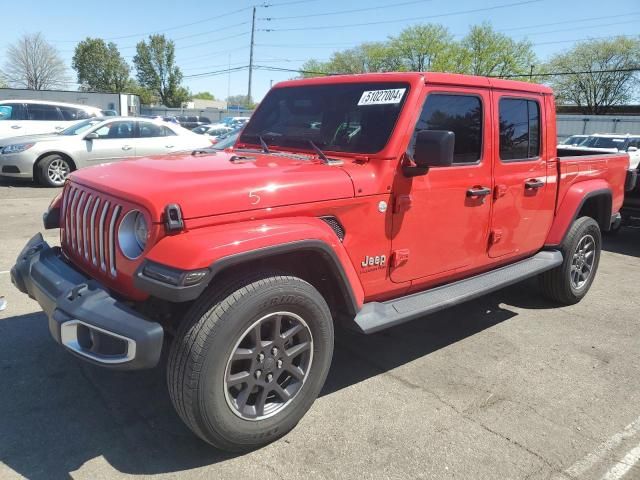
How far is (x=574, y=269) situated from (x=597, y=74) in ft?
178

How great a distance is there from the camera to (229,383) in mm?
2537

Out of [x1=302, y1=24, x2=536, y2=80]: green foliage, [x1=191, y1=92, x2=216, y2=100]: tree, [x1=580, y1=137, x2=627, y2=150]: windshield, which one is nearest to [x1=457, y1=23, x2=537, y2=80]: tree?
[x1=302, y1=24, x2=536, y2=80]: green foliage

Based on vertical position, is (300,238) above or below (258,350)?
above

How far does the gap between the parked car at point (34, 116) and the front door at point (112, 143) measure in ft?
11.3

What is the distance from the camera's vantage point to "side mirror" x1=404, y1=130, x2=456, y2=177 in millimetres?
2934

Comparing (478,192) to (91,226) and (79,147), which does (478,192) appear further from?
(79,147)

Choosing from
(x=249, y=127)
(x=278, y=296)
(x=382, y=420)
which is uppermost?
(x=249, y=127)

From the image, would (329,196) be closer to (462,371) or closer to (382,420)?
(382,420)

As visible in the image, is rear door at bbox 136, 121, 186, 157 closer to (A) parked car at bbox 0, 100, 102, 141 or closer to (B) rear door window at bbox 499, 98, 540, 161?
(A) parked car at bbox 0, 100, 102, 141

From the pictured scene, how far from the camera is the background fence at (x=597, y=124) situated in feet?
104

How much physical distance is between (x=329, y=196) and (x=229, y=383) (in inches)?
43.8

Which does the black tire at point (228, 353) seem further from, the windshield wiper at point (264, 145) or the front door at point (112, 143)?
the front door at point (112, 143)

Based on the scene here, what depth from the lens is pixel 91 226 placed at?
285 cm

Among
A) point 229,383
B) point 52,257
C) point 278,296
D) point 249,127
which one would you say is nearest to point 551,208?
point 249,127
